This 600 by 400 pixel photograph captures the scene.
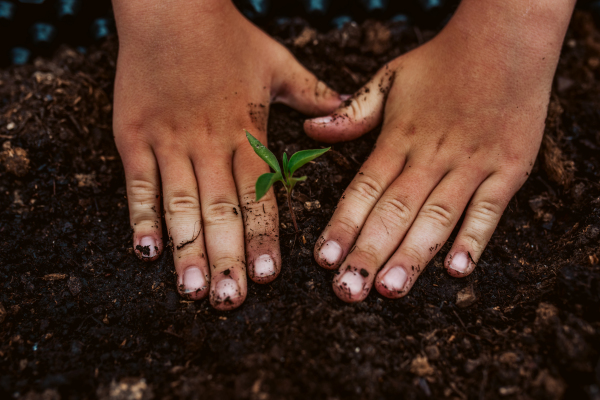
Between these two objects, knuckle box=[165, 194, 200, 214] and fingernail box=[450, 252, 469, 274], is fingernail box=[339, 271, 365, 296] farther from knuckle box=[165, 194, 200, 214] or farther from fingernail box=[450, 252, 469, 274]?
knuckle box=[165, 194, 200, 214]

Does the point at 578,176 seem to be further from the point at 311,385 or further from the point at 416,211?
the point at 311,385

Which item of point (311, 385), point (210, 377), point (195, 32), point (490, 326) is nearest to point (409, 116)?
point (490, 326)

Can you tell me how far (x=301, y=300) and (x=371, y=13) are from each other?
1938 millimetres

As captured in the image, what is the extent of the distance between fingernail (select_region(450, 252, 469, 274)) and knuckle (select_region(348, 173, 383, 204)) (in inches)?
16.9

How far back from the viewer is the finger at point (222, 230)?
1.34 metres

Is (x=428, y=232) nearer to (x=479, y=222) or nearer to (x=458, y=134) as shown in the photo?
(x=479, y=222)

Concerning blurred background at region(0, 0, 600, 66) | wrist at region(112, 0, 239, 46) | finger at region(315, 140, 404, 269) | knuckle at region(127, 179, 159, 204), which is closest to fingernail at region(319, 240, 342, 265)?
finger at region(315, 140, 404, 269)

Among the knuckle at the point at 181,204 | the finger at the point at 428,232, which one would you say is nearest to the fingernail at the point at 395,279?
the finger at the point at 428,232

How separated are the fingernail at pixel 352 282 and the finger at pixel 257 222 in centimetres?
27

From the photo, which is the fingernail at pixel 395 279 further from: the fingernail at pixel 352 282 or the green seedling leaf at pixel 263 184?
the green seedling leaf at pixel 263 184

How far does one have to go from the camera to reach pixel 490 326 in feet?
4.25

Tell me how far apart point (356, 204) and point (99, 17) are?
2.22 m

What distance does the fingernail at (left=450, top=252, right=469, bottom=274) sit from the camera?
145cm

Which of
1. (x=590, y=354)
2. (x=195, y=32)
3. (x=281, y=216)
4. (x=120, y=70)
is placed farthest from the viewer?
(x=120, y=70)
